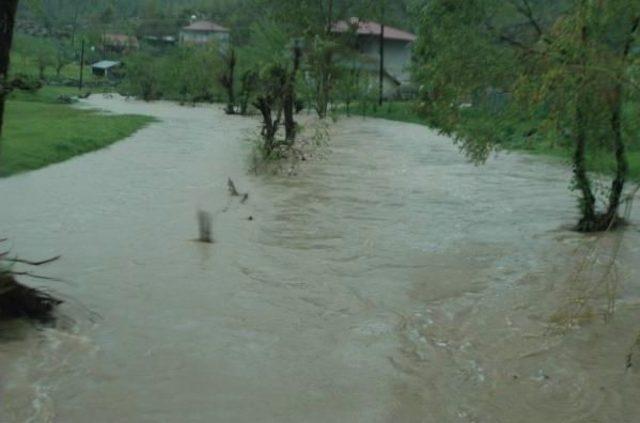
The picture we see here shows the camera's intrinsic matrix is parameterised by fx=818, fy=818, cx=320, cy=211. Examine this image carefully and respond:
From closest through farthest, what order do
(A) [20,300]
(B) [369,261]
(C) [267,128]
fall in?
(A) [20,300] < (B) [369,261] < (C) [267,128]

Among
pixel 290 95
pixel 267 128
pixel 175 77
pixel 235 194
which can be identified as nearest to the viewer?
pixel 235 194

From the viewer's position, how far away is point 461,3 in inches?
496

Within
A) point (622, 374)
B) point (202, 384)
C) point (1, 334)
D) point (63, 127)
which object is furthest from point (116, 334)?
point (63, 127)

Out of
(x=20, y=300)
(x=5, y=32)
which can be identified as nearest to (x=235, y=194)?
(x=20, y=300)

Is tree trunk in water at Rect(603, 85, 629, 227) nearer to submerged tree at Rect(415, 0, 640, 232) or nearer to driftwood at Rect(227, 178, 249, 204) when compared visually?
submerged tree at Rect(415, 0, 640, 232)

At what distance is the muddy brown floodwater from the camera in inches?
251

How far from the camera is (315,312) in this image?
869 centimetres

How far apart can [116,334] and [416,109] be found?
711 cm

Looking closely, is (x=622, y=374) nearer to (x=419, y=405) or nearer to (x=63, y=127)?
(x=419, y=405)

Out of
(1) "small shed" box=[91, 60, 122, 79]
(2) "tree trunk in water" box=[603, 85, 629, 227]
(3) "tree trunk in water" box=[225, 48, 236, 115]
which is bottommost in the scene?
(2) "tree trunk in water" box=[603, 85, 629, 227]

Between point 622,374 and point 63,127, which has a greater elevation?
point 63,127

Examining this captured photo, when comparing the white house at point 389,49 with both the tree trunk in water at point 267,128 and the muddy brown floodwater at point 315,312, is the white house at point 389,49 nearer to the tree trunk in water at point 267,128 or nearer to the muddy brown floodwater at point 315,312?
the tree trunk in water at point 267,128

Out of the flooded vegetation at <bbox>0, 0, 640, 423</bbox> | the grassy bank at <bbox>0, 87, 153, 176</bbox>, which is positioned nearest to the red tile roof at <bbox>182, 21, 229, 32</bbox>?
the grassy bank at <bbox>0, 87, 153, 176</bbox>

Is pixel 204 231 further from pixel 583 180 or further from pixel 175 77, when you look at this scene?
pixel 175 77
